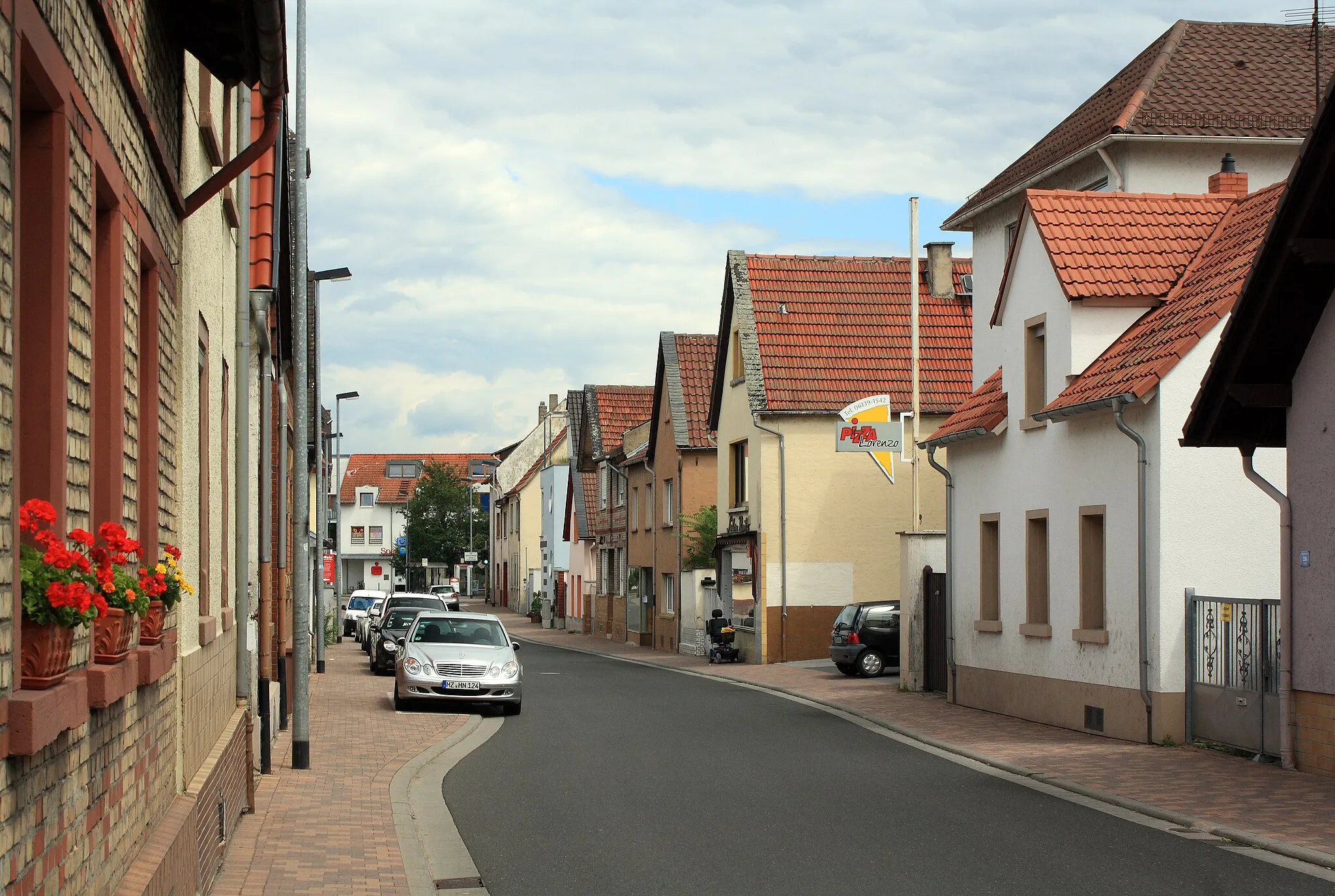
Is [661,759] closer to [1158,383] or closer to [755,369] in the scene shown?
[1158,383]

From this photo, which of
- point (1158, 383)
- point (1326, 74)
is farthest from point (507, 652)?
point (1326, 74)

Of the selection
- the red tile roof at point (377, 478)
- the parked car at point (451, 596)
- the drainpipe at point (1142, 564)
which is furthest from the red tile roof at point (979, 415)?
the red tile roof at point (377, 478)

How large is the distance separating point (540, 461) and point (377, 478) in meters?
46.7

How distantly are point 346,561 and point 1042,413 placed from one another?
11529cm

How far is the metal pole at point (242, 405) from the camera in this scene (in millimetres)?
12461

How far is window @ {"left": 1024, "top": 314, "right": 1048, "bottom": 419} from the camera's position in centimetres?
2131

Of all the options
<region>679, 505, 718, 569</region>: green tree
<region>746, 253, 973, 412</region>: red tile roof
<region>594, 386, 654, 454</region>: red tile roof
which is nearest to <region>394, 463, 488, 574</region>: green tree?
<region>594, 386, 654, 454</region>: red tile roof

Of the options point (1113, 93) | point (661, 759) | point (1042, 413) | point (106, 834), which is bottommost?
point (661, 759)

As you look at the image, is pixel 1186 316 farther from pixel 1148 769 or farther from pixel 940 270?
pixel 940 270

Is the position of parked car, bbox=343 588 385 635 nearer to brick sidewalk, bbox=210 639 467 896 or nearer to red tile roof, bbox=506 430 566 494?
red tile roof, bbox=506 430 566 494

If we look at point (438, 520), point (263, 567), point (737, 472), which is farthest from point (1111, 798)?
point (438, 520)

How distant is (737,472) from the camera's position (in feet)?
131

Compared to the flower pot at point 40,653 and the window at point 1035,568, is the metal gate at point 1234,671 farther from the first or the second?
the flower pot at point 40,653

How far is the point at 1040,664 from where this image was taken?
2078cm
